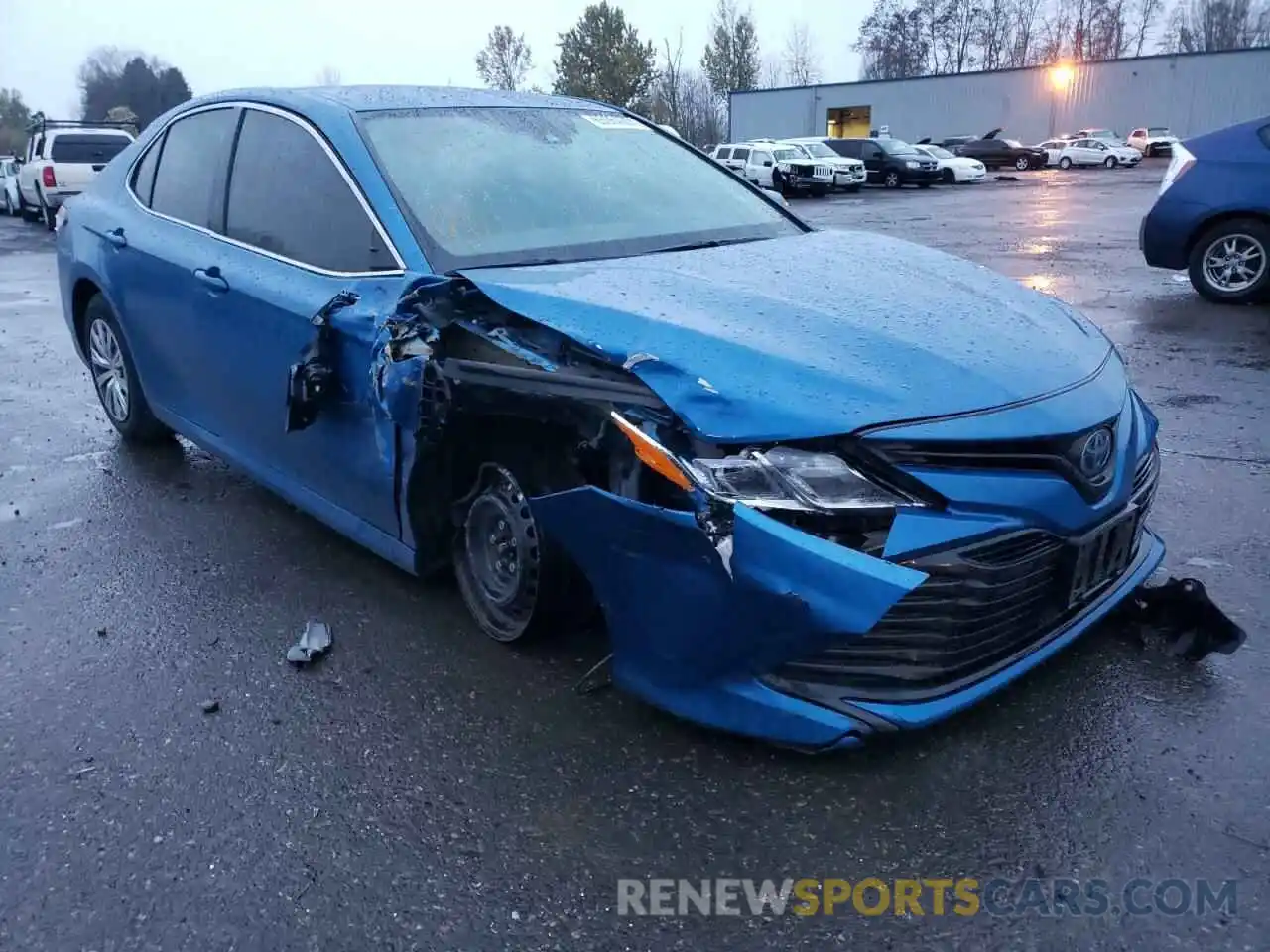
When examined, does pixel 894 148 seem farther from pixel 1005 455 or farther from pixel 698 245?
pixel 1005 455

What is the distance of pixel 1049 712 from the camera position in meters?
2.81

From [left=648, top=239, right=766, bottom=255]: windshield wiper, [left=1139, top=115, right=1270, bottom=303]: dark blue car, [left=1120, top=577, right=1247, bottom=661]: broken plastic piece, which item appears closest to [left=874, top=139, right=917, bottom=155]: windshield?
[left=1139, top=115, right=1270, bottom=303]: dark blue car

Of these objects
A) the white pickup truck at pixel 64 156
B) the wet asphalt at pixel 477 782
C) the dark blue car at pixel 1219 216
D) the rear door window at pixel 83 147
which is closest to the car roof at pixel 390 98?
the wet asphalt at pixel 477 782

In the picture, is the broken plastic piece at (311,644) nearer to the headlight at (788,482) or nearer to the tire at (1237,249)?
the headlight at (788,482)

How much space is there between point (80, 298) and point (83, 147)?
17.6 metres

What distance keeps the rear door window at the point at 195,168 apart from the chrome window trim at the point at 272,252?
24 mm

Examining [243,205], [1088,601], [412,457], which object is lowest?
[1088,601]

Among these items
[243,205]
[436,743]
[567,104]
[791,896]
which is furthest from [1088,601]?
[243,205]

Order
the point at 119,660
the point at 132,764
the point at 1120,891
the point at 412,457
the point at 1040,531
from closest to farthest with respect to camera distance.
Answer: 1. the point at 1120,891
2. the point at 1040,531
3. the point at 132,764
4. the point at 412,457
5. the point at 119,660

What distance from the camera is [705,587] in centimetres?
241

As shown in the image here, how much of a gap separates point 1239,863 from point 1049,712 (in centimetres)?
62

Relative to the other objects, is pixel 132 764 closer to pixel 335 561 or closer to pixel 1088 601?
pixel 335 561

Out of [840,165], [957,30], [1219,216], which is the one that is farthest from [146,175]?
[957,30]

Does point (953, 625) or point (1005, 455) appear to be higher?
point (1005, 455)
